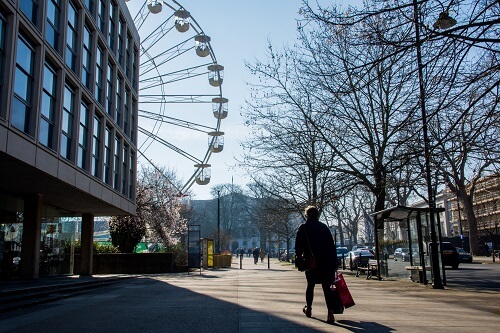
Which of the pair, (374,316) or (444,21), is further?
(444,21)

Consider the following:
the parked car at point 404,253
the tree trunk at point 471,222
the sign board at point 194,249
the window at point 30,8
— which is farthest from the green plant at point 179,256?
the tree trunk at point 471,222

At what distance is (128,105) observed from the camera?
3044 cm

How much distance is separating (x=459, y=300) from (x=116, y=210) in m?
21.2

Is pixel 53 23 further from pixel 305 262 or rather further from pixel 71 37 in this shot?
pixel 305 262

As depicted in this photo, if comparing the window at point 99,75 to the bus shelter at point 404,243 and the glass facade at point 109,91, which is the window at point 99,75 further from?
the bus shelter at point 404,243

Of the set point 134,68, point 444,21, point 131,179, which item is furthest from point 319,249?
point 134,68

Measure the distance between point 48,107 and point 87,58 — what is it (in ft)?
18.3

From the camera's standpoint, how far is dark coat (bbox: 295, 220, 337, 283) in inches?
303

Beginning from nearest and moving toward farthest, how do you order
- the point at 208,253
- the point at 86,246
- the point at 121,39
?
the point at 86,246 < the point at 121,39 < the point at 208,253

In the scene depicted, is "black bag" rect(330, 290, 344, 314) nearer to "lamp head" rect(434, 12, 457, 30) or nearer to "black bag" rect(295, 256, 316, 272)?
"black bag" rect(295, 256, 316, 272)

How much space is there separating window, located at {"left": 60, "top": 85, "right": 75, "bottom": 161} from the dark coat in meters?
13.5

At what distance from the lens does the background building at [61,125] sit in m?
15.5

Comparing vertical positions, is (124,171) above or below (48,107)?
below

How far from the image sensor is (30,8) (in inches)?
649
